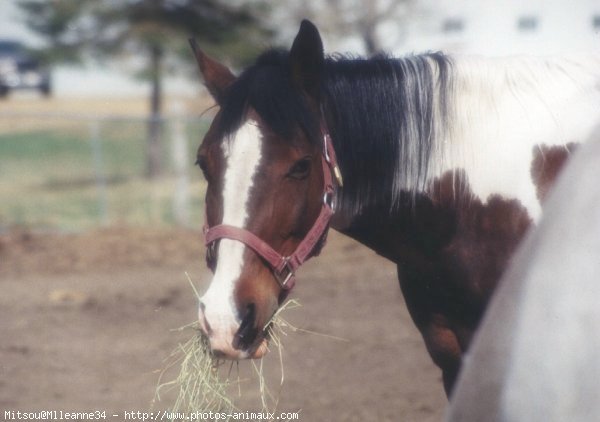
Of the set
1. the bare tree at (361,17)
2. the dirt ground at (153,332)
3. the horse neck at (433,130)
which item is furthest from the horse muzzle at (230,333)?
the bare tree at (361,17)

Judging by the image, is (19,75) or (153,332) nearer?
(153,332)

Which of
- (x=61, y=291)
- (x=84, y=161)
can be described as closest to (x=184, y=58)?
(x=84, y=161)

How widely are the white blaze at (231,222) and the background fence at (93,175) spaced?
9095mm

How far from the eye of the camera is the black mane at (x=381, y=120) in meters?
3.01

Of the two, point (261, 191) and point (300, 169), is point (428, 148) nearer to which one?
point (300, 169)

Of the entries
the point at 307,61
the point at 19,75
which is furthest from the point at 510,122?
the point at 19,75

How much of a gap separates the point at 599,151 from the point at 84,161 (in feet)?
55.7

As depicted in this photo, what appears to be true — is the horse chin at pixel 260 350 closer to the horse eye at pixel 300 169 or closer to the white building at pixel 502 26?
the horse eye at pixel 300 169

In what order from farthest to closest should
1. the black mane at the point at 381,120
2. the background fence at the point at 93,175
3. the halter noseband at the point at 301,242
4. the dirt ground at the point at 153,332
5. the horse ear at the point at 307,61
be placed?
the background fence at the point at 93,175 < the dirt ground at the point at 153,332 < the black mane at the point at 381,120 < the horse ear at the point at 307,61 < the halter noseband at the point at 301,242

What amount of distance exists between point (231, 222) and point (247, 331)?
32 centimetres

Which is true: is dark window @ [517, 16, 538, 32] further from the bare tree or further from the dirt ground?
the dirt ground

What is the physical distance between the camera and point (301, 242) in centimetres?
283

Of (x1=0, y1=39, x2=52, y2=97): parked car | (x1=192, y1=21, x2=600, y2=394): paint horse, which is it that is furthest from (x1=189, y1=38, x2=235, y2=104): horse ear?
(x1=0, y1=39, x2=52, y2=97): parked car

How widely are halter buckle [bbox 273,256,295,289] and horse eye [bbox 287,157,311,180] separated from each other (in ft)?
0.82
